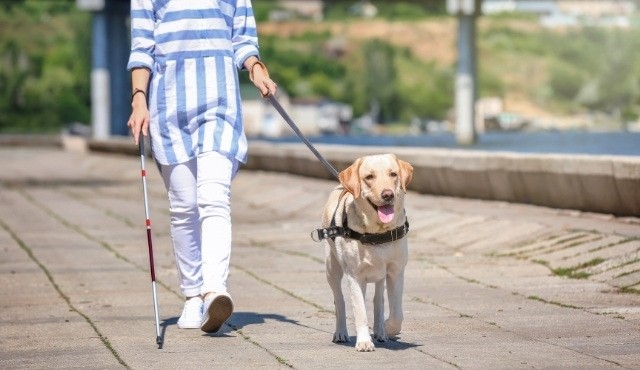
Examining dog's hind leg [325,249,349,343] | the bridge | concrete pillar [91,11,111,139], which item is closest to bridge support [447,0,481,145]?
the bridge

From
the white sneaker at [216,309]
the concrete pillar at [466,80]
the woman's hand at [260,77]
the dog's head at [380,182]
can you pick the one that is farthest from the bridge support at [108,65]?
the dog's head at [380,182]

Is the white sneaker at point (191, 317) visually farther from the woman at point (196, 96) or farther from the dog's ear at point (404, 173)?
the dog's ear at point (404, 173)

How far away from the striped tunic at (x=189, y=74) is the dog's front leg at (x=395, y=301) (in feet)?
4.52

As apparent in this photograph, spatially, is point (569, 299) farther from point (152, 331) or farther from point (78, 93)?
point (78, 93)

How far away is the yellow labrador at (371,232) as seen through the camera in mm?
7719

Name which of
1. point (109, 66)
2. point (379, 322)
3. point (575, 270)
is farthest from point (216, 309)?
point (109, 66)

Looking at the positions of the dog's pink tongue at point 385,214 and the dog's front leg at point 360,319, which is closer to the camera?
the dog's pink tongue at point 385,214

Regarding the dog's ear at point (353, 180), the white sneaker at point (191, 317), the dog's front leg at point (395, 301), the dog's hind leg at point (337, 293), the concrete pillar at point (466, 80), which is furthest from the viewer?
the concrete pillar at point (466, 80)

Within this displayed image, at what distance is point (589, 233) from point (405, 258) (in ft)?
17.5

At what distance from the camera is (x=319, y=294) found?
35.7 ft

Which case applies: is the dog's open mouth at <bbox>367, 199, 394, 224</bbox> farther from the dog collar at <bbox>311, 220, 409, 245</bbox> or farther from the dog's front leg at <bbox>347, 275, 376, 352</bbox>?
the dog's front leg at <bbox>347, 275, 376, 352</bbox>

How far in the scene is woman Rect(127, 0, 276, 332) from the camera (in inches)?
351

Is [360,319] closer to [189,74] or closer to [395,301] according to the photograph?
[395,301]

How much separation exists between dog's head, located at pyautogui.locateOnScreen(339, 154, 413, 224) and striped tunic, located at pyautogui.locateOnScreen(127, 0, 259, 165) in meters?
1.33
